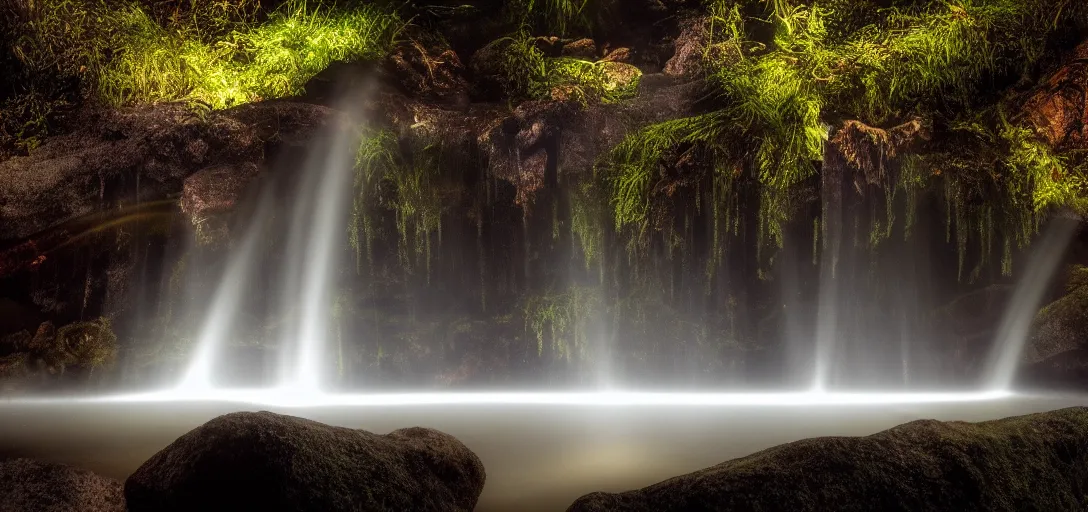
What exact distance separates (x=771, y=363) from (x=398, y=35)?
5320 millimetres

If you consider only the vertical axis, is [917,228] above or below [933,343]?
above

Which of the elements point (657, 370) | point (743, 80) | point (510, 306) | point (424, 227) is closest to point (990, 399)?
point (657, 370)

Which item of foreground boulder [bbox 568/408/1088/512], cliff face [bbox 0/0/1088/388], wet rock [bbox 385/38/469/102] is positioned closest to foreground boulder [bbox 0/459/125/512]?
foreground boulder [bbox 568/408/1088/512]

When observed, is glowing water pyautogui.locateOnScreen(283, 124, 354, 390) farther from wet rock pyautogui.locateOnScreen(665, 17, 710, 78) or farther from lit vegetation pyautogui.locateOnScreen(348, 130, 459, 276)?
wet rock pyautogui.locateOnScreen(665, 17, 710, 78)

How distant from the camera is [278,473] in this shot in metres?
1.95

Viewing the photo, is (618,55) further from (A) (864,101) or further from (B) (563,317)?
(B) (563,317)

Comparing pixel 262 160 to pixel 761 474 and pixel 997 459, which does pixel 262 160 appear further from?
pixel 997 459

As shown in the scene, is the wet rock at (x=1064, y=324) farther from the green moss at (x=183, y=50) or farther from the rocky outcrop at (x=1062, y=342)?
the green moss at (x=183, y=50)

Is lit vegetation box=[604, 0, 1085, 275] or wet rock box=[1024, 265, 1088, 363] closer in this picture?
lit vegetation box=[604, 0, 1085, 275]

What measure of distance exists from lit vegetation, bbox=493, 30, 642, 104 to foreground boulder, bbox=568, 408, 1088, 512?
4436 mm

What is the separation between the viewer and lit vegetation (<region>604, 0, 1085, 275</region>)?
5285 millimetres

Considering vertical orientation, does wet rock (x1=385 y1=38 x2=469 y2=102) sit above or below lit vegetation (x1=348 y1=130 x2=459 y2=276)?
above

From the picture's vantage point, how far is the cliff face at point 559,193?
5406mm

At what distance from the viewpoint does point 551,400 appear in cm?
562
